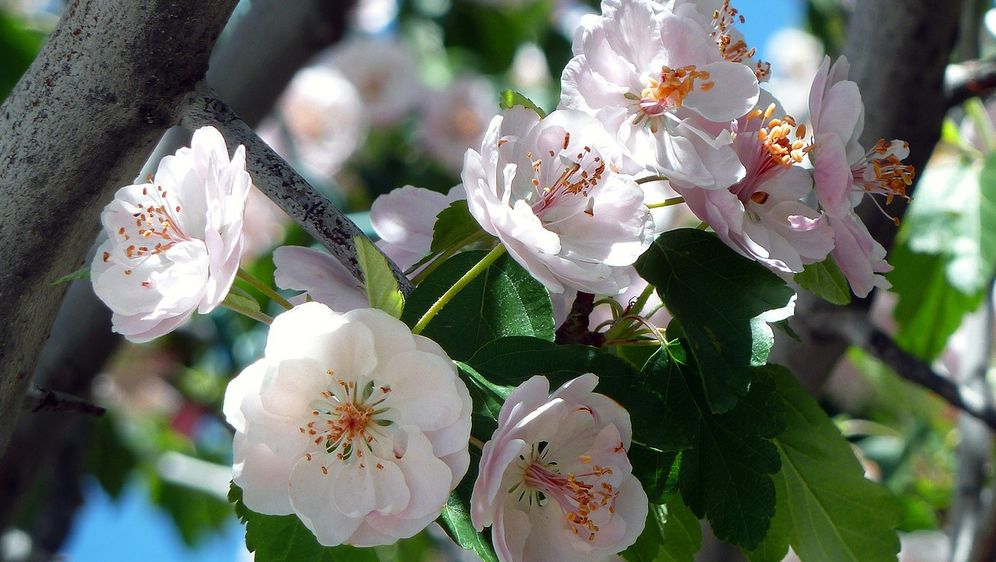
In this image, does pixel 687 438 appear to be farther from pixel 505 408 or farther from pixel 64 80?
pixel 64 80

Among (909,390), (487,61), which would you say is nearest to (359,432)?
(909,390)

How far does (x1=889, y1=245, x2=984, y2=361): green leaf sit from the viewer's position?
1.45 meters

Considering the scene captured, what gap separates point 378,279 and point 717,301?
0.20 meters

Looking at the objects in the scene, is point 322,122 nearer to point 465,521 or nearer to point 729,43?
point 729,43

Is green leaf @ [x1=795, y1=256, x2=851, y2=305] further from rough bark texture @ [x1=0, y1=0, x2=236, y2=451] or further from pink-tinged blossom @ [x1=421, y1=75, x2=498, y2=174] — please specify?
pink-tinged blossom @ [x1=421, y1=75, x2=498, y2=174]

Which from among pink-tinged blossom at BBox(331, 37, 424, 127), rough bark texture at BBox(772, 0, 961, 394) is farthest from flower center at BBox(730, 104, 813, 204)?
pink-tinged blossom at BBox(331, 37, 424, 127)

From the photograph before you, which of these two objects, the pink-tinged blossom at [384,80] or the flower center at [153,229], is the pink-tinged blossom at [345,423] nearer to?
the flower center at [153,229]

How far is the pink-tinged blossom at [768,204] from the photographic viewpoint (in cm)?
59

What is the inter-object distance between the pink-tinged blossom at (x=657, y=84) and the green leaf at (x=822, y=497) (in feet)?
0.64

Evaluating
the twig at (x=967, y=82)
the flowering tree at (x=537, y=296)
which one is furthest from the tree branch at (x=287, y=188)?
the twig at (x=967, y=82)

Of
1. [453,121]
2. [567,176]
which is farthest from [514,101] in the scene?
[453,121]

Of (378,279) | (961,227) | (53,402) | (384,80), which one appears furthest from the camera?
(384,80)

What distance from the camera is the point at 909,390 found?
2.00 metres

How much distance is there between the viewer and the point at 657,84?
0.61m
